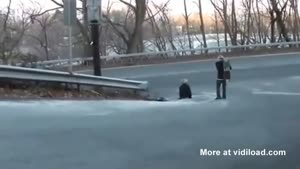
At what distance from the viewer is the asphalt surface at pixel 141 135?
7.49m

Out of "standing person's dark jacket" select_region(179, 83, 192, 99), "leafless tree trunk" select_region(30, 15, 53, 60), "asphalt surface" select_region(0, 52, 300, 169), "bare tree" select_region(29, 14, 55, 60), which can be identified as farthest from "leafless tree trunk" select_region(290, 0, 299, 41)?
"asphalt surface" select_region(0, 52, 300, 169)

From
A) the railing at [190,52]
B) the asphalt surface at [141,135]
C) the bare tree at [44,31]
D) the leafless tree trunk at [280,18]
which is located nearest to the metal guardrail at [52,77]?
the asphalt surface at [141,135]

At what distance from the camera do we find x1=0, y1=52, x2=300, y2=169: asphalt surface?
24.6ft

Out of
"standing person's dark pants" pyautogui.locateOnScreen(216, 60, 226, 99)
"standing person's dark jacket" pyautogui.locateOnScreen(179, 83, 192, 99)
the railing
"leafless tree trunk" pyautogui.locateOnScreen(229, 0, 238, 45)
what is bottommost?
"standing person's dark jacket" pyautogui.locateOnScreen(179, 83, 192, 99)

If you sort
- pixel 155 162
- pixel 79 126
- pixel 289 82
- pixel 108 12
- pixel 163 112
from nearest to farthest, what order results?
pixel 155 162 → pixel 79 126 → pixel 163 112 → pixel 289 82 → pixel 108 12

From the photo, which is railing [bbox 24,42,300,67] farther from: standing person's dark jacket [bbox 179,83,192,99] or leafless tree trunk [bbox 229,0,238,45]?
standing person's dark jacket [bbox 179,83,192,99]

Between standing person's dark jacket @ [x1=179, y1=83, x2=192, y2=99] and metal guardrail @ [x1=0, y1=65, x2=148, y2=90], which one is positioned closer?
metal guardrail @ [x1=0, y1=65, x2=148, y2=90]

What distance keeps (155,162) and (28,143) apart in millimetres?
1814

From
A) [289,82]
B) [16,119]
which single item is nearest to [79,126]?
[16,119]

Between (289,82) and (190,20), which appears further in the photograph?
(190,20)

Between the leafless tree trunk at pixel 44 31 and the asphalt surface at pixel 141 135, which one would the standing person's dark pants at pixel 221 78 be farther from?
the leafless tree trunk at pixel 44 31

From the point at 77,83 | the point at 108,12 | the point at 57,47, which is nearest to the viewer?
the point at 77,83

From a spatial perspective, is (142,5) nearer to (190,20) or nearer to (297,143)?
(190,20)

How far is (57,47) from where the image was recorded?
2077 inches
